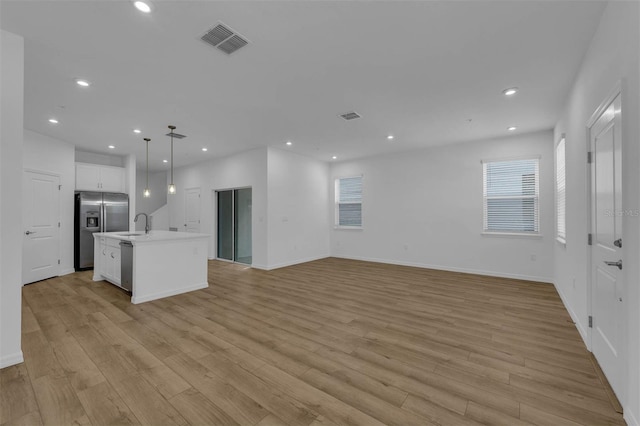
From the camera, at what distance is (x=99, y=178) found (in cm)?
664

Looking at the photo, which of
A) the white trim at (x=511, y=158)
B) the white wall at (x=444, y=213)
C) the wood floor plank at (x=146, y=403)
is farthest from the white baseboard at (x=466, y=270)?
the wood floor plank at (x=146, y=403)

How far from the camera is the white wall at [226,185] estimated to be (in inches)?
250

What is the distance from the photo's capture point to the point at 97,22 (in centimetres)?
224

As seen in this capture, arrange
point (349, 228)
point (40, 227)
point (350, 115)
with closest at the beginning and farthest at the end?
1. point (350, 115)
2. point (40, 227)
3. point (349, 228)

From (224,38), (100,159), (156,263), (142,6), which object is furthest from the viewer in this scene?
(100,159)

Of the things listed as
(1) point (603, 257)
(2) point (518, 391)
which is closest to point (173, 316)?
(2) point (518, 391)

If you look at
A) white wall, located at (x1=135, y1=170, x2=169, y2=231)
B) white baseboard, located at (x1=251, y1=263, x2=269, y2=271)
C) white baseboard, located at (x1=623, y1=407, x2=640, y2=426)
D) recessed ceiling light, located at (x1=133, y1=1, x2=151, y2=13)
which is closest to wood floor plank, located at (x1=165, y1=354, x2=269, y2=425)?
white baseboard, located at (x1=623, y1=407, x2=640, y2=426)

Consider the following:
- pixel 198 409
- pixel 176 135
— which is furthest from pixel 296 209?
pixel 198 409

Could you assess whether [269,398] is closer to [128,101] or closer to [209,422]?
[209,422]

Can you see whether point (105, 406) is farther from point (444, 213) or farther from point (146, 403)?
point (444, 213)

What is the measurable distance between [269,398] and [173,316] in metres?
2.13

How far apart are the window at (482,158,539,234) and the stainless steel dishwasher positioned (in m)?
6.71

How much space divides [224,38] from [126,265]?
3.78 metres

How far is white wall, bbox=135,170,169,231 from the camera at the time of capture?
398 inches
